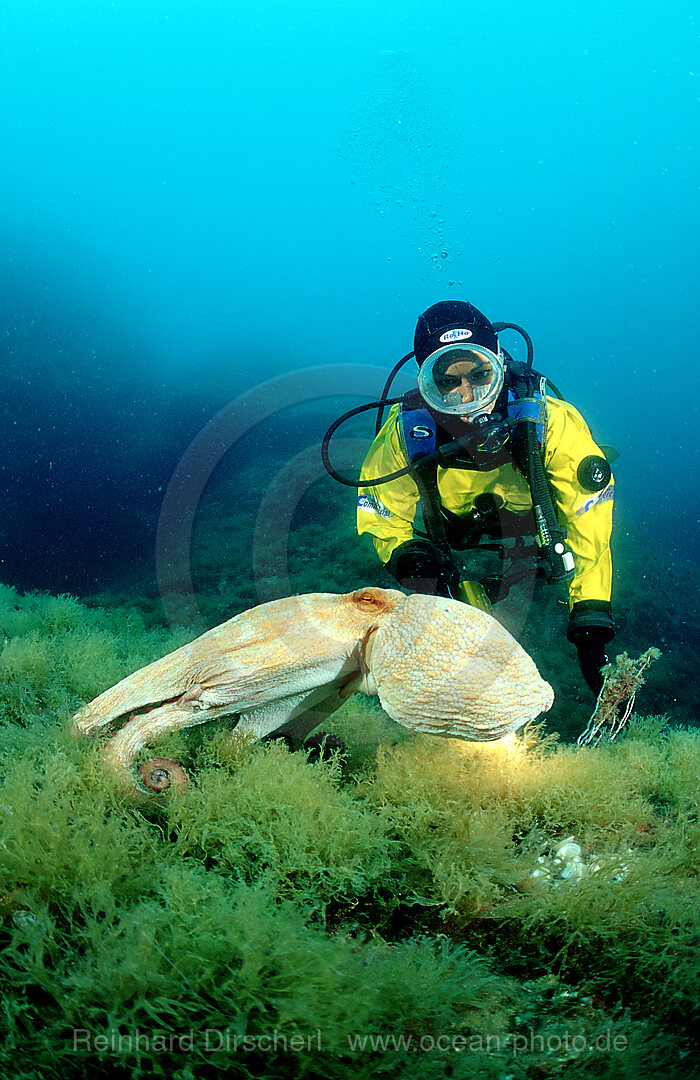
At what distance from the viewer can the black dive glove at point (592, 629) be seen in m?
4.32

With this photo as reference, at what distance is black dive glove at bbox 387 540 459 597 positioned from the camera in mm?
4639

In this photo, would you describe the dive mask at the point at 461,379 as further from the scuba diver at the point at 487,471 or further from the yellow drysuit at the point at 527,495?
the yellow drysuit at the point at 527,495

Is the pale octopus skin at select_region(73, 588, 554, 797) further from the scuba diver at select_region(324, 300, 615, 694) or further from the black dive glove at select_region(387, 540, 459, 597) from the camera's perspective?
the scuba diver at select_region(324, 300, 615, 694)

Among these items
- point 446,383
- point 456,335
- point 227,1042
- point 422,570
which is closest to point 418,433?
point 446,383

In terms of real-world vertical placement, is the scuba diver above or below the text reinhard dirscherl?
above

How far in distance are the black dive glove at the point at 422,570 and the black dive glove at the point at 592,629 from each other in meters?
1.05

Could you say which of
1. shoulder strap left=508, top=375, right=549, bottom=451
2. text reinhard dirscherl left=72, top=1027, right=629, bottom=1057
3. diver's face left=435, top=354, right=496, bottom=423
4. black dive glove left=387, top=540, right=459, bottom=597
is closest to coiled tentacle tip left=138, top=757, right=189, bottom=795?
text reinhard dirscherl left=72, top=1027, right=629, bottom=1057

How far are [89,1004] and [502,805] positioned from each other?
6.12ft

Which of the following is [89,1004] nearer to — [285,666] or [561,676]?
[285,666]

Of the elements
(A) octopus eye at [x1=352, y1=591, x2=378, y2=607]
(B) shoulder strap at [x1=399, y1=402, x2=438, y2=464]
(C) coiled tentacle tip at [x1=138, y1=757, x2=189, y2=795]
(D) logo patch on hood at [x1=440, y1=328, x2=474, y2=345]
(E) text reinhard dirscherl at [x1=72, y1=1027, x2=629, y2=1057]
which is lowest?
(E) text reinhard dirscherl at [x1=72, y1=1027, x2=629, y2=1057]

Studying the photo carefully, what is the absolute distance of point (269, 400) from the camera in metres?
35.0

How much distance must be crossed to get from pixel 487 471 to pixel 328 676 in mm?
2837

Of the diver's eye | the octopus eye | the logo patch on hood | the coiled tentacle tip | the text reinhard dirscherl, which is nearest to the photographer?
the text reinhard dirscherl

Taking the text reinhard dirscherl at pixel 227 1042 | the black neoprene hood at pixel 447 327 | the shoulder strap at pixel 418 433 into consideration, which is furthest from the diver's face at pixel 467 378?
the text reinhard dirscherl at pixel 227 1042
